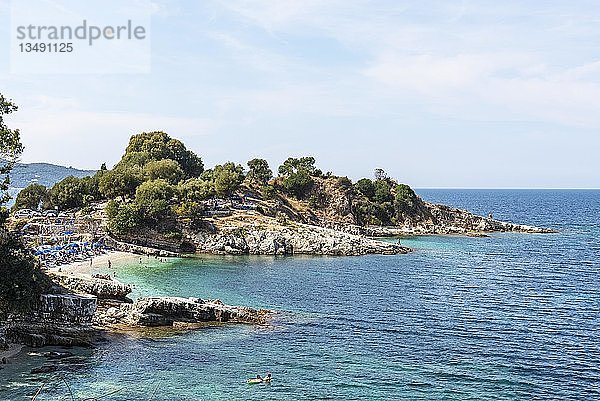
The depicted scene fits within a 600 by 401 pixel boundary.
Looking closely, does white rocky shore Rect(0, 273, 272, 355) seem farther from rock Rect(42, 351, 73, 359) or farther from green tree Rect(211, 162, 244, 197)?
green tree Rect(211, 162, 244, 197)

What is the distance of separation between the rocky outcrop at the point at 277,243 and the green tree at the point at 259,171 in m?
38.7

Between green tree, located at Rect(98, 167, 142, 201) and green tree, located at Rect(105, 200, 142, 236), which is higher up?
green tree, located at Rect(98, 167, 142, 201)

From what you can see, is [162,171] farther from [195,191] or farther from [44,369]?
[44,369]

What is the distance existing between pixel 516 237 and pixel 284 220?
5938 cm

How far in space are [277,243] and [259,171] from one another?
4658 cm

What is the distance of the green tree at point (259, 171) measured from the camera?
149 meters

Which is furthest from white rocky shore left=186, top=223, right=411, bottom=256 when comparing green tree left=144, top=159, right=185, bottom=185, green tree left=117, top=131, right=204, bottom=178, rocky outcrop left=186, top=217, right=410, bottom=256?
green tree left=117, top=131, right=204, bottom=178

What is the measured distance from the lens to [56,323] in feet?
160

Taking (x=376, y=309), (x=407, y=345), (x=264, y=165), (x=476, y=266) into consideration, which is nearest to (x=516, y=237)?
(x=476, y=266)

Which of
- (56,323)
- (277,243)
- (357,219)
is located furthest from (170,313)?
(357,219)

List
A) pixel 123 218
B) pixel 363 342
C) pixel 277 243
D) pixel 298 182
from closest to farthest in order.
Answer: pixel 363 342, pixel 123 218, pixel 277 243, pixel 298 182

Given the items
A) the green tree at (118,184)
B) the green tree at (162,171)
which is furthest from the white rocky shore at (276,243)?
the green tree at (162,171)

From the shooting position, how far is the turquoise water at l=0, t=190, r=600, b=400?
38.9 m

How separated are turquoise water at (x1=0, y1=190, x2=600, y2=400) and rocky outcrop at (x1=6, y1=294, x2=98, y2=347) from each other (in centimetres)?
236
